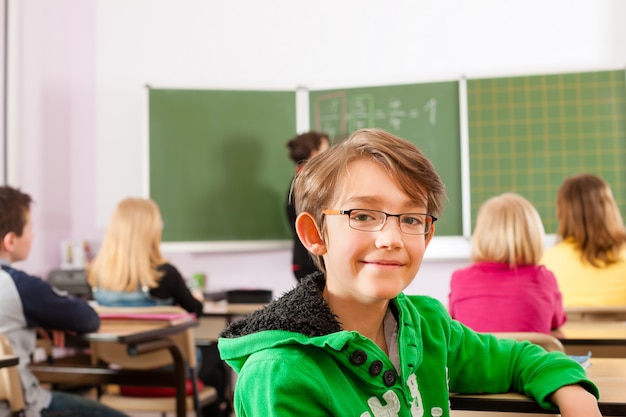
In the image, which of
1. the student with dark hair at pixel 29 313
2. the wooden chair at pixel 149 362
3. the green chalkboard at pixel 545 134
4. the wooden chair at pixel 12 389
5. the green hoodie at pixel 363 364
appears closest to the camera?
the green hoodie at pixel 363 364

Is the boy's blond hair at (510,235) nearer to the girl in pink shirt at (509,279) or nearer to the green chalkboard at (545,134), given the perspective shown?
the girl in pink shirt at (509,279)

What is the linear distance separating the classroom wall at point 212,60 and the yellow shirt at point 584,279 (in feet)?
5.92

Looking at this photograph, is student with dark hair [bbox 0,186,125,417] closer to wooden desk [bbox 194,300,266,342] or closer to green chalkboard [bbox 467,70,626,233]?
wooden desk [bbox 194,300,266,342]

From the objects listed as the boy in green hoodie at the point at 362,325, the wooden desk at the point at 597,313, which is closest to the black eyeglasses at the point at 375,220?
the boy in green hoodie at the point at 362,325

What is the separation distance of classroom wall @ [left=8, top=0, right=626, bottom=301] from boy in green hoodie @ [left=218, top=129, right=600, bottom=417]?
368 centimetres

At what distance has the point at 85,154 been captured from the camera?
5.68 meters

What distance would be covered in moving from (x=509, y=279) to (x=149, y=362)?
1.70 m

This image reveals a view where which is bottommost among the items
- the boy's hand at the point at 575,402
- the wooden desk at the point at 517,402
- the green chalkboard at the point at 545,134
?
the wooden desk at the point at 517,402

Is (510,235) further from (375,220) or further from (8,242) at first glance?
(8,242)

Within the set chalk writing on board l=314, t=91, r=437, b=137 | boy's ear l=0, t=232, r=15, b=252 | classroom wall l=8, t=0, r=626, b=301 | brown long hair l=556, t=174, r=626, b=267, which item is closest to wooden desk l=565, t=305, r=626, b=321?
brown long hair l=556, t=174, r=626, b=267

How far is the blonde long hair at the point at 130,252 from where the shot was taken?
3650 mm

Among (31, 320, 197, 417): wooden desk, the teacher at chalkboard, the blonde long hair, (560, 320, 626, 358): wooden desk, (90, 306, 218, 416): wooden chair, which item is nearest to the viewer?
(560, 320, 626, 358): wooden desk

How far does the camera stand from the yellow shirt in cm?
310

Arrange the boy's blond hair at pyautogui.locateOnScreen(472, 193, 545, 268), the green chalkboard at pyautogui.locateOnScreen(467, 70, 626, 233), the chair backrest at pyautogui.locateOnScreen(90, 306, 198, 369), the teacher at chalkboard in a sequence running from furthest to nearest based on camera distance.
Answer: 1. the green chalkboard at pyautogui.locateOnScreen(467, 70, 626, 233)
2. the teacher at chalkboard
3. the chair backrest at pyautogui.locateOnScreen(90, 306, 198, 369)
4. the boy's blond hair at pyautogui.locateOnScreen(472, 193, 545, 268)
